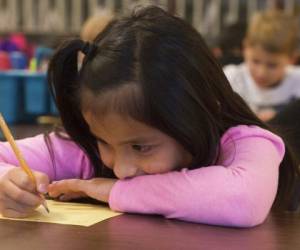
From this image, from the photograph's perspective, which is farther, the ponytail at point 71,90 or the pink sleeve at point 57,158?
the pink sleeve at point 57,158

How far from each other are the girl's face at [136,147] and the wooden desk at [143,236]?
0.07m

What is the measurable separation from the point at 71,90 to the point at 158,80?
142 mm

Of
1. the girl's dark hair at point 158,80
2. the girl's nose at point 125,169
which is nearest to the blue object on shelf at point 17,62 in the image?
the girl's dark hair at point 158,80

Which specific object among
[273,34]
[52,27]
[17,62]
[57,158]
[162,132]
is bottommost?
[52,27]

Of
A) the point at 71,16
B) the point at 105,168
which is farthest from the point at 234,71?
the point at 105,168

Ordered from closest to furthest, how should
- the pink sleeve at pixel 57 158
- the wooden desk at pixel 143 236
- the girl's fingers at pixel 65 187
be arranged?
the wooden desk at pixel 143 236 → the girl's fingers at pixel 65 187 → the pink sleeve at pixel 57 158

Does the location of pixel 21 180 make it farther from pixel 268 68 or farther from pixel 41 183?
pixel 268 68

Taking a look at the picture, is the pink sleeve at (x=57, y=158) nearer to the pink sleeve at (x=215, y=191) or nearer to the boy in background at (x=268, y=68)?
the pink sleeve at (x=215, y=191)

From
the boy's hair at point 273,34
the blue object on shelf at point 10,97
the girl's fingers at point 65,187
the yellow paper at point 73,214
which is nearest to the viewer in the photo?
the yellow paper at point 73,214

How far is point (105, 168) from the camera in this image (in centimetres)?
91

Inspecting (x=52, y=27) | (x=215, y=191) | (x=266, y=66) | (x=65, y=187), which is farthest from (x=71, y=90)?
(x=52, y=27)

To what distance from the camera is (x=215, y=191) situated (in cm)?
74

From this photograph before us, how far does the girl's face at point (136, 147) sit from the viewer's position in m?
0.77

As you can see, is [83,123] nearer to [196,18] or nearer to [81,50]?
[81,50]
